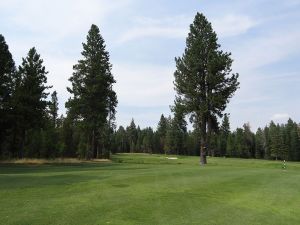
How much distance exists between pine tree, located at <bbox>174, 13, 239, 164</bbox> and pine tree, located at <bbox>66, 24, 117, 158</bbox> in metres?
13.5

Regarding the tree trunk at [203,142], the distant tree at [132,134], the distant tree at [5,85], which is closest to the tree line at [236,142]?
the distant tree at [132,134]

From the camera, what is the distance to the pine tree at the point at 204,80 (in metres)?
46.7

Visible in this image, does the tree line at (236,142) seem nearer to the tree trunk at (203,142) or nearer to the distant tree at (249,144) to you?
the distant tree at (249,144)

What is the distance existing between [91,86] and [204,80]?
1780 cm

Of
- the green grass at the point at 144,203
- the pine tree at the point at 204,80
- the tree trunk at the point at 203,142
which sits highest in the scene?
the pine tree at the point at 204,80

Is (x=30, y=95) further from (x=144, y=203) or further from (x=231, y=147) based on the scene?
(x=231, y=147)

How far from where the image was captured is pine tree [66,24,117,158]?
5619cm

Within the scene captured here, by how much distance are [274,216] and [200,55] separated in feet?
122

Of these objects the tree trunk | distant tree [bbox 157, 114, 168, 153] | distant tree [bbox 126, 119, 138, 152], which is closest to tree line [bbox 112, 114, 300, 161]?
distant tree [bbox 157, 114, 168, 153]

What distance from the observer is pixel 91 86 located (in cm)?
5688

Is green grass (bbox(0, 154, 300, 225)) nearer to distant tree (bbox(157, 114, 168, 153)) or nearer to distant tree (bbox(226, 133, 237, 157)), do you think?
distant tree (bbox(226, 133, 237, 157))

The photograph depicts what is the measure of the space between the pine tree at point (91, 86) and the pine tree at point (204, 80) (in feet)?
44.4

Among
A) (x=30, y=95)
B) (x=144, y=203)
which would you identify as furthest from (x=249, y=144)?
(x=144, y=203)

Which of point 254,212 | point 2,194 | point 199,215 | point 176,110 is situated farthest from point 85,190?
point 176,110
